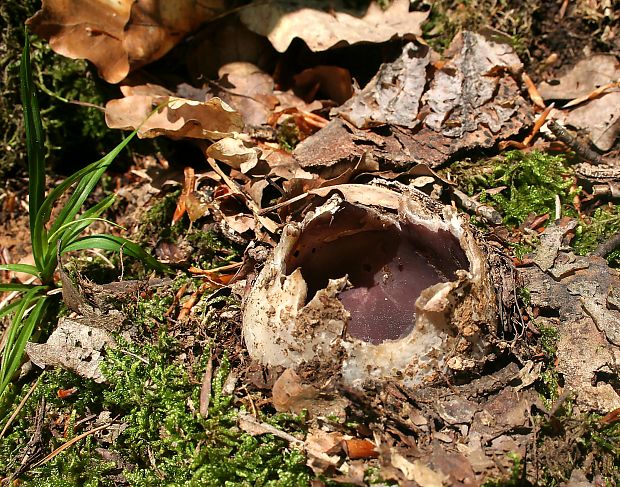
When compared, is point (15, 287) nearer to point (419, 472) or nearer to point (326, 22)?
point (419, 472)

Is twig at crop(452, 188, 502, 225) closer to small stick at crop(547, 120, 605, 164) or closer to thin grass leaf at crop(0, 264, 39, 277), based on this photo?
small stick at crop(547, 120, 605, 164)

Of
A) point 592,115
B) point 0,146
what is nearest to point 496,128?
point 592,115

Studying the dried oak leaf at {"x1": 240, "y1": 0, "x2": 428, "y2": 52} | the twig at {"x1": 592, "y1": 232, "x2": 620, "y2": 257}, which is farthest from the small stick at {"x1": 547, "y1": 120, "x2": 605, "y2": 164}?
the dried oak leaf at {"x1": 240, "y1": 0, "x2": 428, "y2": 52}

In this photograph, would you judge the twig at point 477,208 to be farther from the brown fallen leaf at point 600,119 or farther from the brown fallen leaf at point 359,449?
the brown fallen leaf at point 359,449

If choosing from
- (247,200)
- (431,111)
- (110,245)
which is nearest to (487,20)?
(431,111)

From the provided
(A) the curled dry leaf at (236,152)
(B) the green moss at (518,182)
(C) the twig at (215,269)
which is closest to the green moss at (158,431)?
(C) the twig at (215,269)

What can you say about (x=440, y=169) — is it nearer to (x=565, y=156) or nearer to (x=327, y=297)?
(x=565, y=156)

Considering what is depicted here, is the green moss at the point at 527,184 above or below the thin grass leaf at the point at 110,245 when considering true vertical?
above
